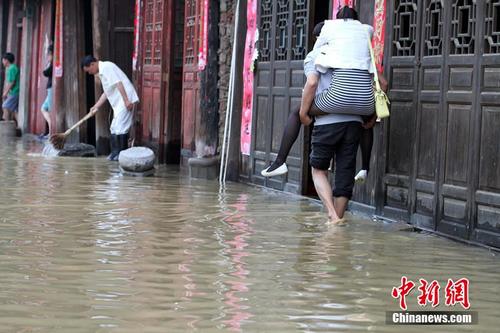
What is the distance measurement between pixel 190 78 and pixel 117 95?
1578mm

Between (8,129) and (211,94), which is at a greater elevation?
(211,94)

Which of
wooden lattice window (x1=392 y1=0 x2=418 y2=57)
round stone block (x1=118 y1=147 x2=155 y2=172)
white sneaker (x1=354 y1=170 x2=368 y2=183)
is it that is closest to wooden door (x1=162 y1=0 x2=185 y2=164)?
round stone block (x1=118 y1=147 x2=155 y2=172)

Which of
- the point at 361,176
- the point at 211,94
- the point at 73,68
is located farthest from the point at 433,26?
the point at 73,68

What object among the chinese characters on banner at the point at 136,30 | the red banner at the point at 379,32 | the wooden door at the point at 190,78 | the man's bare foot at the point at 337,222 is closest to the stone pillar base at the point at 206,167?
the wooden door at the point at 190,78

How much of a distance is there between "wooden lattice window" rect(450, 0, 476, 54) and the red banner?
1310mm

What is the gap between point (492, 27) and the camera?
340 inches

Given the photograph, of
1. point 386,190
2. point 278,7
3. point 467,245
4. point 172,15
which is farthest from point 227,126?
point 467,245

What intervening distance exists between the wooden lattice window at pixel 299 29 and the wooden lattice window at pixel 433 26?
287 centimetres

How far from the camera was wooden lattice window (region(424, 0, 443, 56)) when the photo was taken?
31.3 feet

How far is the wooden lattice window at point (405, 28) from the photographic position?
1003 cm

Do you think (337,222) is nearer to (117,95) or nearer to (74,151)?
(117,95)

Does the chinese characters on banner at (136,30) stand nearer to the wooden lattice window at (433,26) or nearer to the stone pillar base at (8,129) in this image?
the stone pillar base at (8,129)

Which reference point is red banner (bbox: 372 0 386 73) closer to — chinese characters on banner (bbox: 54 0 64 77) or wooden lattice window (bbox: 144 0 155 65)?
wooden lattice window (bbox: 144 0 155 65)

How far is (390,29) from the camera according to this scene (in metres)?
10.4
